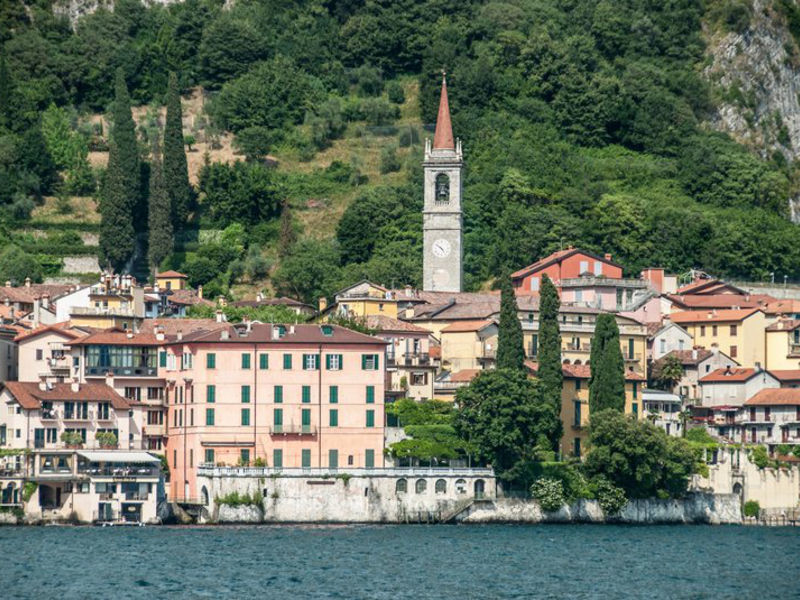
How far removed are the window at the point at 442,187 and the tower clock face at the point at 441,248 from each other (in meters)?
3.58

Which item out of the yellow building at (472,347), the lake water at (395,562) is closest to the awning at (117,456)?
the lake water at (395,562)

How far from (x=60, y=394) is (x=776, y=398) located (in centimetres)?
3712

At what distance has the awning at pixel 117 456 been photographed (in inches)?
4026

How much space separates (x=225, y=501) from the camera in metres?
102

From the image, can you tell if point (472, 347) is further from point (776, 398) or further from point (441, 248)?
point (441, 248)

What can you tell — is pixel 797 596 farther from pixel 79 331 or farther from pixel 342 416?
pixel 79 331

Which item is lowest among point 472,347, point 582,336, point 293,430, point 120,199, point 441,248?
point 293,430

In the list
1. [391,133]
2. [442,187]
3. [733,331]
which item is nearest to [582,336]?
[733,331]

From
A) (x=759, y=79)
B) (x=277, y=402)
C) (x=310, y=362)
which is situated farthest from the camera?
(x=759, y=79)

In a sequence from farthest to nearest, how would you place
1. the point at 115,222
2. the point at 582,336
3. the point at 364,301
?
the point at 115,222 < the point at 364,301 < the point at 582,336

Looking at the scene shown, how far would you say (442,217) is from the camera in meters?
139

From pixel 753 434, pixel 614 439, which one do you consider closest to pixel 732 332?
pixel 753 434

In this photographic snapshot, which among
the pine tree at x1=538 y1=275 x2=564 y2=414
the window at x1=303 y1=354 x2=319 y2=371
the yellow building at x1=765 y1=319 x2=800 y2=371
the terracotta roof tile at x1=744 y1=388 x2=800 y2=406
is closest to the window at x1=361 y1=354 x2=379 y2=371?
the window at x1=303 y1=354 x2=319 y2=371

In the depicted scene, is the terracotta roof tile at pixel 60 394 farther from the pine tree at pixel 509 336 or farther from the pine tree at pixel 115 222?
the pine tree at pixel 115 222
